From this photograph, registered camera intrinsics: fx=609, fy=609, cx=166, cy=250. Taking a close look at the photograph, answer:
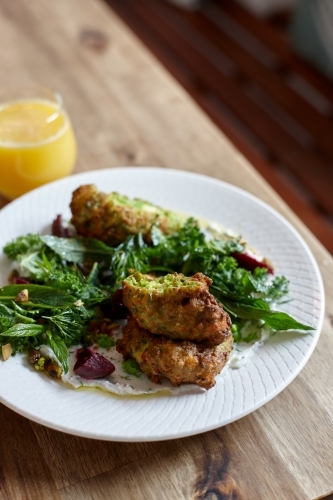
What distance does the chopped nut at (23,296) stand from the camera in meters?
2.04

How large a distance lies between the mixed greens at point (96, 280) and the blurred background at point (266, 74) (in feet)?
6.32

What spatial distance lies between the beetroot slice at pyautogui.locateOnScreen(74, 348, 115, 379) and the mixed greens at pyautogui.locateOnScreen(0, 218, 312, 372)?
53 millimetres

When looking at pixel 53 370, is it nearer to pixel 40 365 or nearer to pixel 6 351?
pixel 40 365

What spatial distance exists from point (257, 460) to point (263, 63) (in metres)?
4.52

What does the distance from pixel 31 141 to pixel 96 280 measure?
0.82m

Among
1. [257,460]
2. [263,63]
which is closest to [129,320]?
[257,460]

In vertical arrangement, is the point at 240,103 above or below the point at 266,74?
below

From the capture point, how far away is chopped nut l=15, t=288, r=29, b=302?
2.04m

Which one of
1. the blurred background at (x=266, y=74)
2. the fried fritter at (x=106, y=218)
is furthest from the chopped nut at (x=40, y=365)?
the blurred background at (x=266, y=74)

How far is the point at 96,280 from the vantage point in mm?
2217

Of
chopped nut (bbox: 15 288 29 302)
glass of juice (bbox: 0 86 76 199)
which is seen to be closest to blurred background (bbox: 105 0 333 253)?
glass of juice (bbox: 0 86 76 199)

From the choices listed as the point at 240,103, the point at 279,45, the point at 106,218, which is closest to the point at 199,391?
the point at 106,218

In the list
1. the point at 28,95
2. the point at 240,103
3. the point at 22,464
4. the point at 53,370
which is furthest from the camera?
the point at 240,103

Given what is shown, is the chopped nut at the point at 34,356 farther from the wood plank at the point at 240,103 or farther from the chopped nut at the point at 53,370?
the wood plank at the point at 240,103
